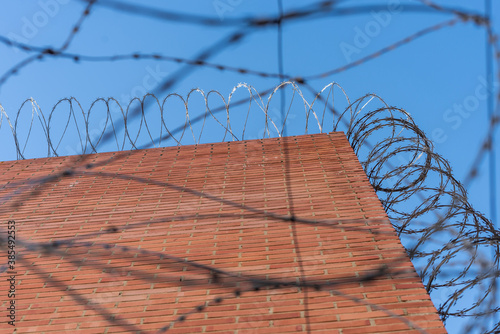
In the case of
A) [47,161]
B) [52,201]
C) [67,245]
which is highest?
[47,161]

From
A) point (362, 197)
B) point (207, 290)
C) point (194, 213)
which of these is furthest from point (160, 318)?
point (362, 197)

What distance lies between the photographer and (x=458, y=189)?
5.90 metres

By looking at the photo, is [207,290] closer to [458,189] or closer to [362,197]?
[362,197]

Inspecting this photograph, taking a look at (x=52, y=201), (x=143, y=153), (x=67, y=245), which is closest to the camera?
(x=67, y=245)

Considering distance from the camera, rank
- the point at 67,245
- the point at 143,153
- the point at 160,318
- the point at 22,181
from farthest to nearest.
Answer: the point at 143,153, the point at 22,181, the point at 67,245, the point at 160,318

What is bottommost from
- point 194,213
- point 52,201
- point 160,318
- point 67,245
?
point 160,318

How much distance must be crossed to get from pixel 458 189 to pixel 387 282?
2.38m

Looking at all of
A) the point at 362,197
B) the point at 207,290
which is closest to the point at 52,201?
the point at 207,290

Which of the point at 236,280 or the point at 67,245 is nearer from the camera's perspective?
the point at 236,280

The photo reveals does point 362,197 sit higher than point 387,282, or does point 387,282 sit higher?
point 362,197

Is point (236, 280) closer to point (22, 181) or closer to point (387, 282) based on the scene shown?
point (387, 282)

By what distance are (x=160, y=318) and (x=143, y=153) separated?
3.26 metres

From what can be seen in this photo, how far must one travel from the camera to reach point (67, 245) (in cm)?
492

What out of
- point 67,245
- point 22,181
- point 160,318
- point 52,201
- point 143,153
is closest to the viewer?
point 160,318
